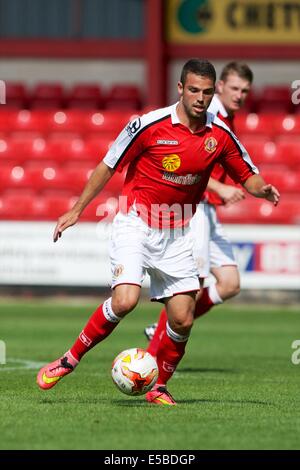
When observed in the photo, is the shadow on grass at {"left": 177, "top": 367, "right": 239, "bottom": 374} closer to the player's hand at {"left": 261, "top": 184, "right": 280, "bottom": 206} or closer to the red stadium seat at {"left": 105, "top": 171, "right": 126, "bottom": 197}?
the player's hand at {"left": 261, "top": 184, "right": 280, "bottom": 206}

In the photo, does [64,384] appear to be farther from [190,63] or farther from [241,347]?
[241,347]

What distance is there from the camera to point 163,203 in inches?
296

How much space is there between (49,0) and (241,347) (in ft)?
34.7

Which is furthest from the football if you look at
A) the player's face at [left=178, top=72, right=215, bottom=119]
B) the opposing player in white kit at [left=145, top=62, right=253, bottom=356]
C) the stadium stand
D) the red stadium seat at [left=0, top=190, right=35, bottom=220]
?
the red stadium seat at [left=0, top=190, right=35, bottom=220]

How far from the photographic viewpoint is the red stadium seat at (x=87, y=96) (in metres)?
21.0

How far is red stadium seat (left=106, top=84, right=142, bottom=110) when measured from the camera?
2080 centimetres

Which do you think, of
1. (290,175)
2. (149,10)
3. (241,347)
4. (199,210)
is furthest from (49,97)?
(199,210)

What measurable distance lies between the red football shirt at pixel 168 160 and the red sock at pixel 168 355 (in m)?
0.74

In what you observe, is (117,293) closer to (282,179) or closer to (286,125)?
(282,179)

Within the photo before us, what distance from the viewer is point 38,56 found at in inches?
834

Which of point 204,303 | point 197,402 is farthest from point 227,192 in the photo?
point 197,402

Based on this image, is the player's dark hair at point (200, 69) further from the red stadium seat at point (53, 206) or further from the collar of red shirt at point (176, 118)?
the red stadium seat at point (53, 206)

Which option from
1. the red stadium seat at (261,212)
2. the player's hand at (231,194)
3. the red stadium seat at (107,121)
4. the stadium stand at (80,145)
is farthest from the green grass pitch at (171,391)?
the red stadium seat at (107,121)

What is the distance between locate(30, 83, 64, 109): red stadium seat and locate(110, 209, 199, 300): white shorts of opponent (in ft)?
45.4
